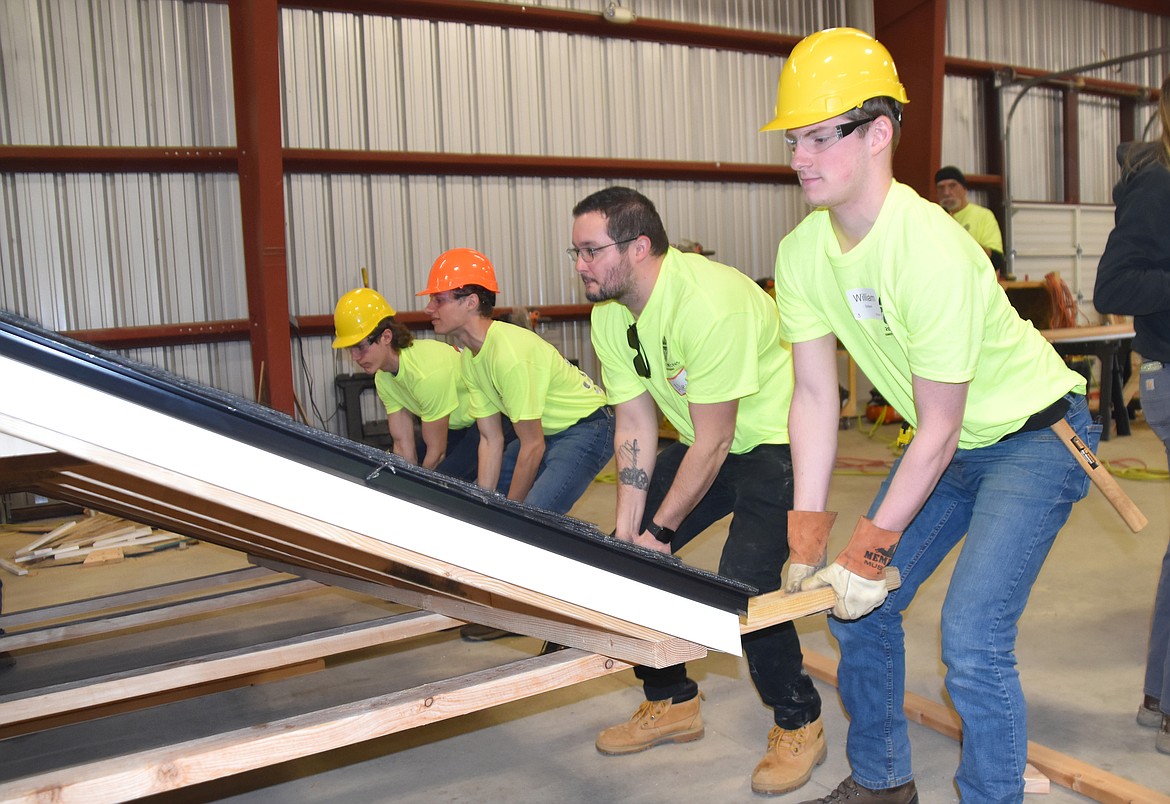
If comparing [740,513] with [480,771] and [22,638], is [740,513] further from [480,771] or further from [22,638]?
[22,638]

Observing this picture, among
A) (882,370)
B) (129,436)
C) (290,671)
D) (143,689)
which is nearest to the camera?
(129,436)

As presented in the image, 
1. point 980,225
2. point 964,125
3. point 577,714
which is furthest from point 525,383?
point 964,125

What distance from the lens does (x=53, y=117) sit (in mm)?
8062

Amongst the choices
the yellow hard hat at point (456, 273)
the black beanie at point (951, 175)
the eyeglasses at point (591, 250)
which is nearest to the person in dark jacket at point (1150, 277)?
the eyeglasses at point (591, 250)

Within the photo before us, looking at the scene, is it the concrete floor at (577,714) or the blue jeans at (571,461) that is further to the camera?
the blue jeans at (571,461)

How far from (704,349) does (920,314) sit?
2.73ft

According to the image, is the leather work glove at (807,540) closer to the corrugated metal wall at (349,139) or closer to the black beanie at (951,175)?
the corrugated metal wall at (349,139)

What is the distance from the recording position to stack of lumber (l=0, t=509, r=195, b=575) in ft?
20.6

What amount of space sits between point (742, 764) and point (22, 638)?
248cm

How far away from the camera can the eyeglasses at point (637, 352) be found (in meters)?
2.97

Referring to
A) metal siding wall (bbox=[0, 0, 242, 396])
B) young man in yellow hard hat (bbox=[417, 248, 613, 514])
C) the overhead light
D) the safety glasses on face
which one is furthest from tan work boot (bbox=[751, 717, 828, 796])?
the overhead light

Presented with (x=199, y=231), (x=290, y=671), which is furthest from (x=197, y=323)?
(x=290, y=671)

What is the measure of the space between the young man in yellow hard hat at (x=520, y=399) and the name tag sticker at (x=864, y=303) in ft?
5.95

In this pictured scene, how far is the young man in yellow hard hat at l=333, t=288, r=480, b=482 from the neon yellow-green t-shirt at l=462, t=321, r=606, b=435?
1.58 feet
